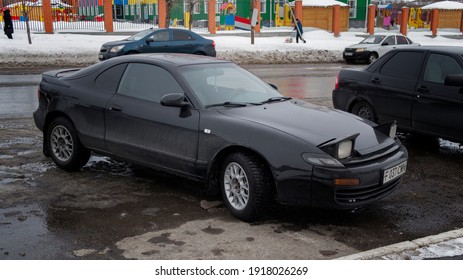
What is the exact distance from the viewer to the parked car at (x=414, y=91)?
7.46 meters

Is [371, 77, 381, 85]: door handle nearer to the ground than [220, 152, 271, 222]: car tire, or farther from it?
farther from it

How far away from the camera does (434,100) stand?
766 centimetres

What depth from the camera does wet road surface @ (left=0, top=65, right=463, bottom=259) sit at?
4.44 m

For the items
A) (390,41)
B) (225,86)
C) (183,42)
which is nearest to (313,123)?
(225,86)

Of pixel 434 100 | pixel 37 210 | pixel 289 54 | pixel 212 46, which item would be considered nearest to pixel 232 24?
pixel 289 54

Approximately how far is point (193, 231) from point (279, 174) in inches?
37.1

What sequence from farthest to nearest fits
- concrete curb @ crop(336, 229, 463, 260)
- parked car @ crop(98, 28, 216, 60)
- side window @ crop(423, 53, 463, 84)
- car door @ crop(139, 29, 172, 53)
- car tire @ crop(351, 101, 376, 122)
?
car door @ crop(139, 29, 172, 53)
parked car @ crop(98, 28, 216, 60)
car tire @ crop(351, 101, 376, 122)
side window @ crop(423, 53, 463, 84)
concrete curb @ crop(336, 229, 463, 260)

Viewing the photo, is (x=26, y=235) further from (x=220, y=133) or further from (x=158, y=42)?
(x=158, y=42)

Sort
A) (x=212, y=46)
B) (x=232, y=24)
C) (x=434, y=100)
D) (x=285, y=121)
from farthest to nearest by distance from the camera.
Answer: (x=232, y=24) < (x=212, y=46) < (x=434, y=100) < (x=285, y=121)

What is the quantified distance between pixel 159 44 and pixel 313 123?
16459 mm

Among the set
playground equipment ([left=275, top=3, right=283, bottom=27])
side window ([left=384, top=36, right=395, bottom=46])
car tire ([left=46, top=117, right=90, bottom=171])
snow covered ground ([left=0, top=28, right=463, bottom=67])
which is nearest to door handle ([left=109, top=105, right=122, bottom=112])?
car tire ([left=46, top=117, right=90, bottom=171])

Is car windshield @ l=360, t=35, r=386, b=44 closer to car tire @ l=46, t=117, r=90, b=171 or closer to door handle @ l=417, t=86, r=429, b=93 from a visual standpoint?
door handle @ l=417, t=86, r=429, b=93

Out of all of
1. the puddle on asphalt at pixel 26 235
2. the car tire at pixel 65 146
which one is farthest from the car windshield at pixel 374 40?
the puddle on asphalt at pixel 26 235

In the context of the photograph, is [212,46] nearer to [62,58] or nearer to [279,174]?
[62,58]
